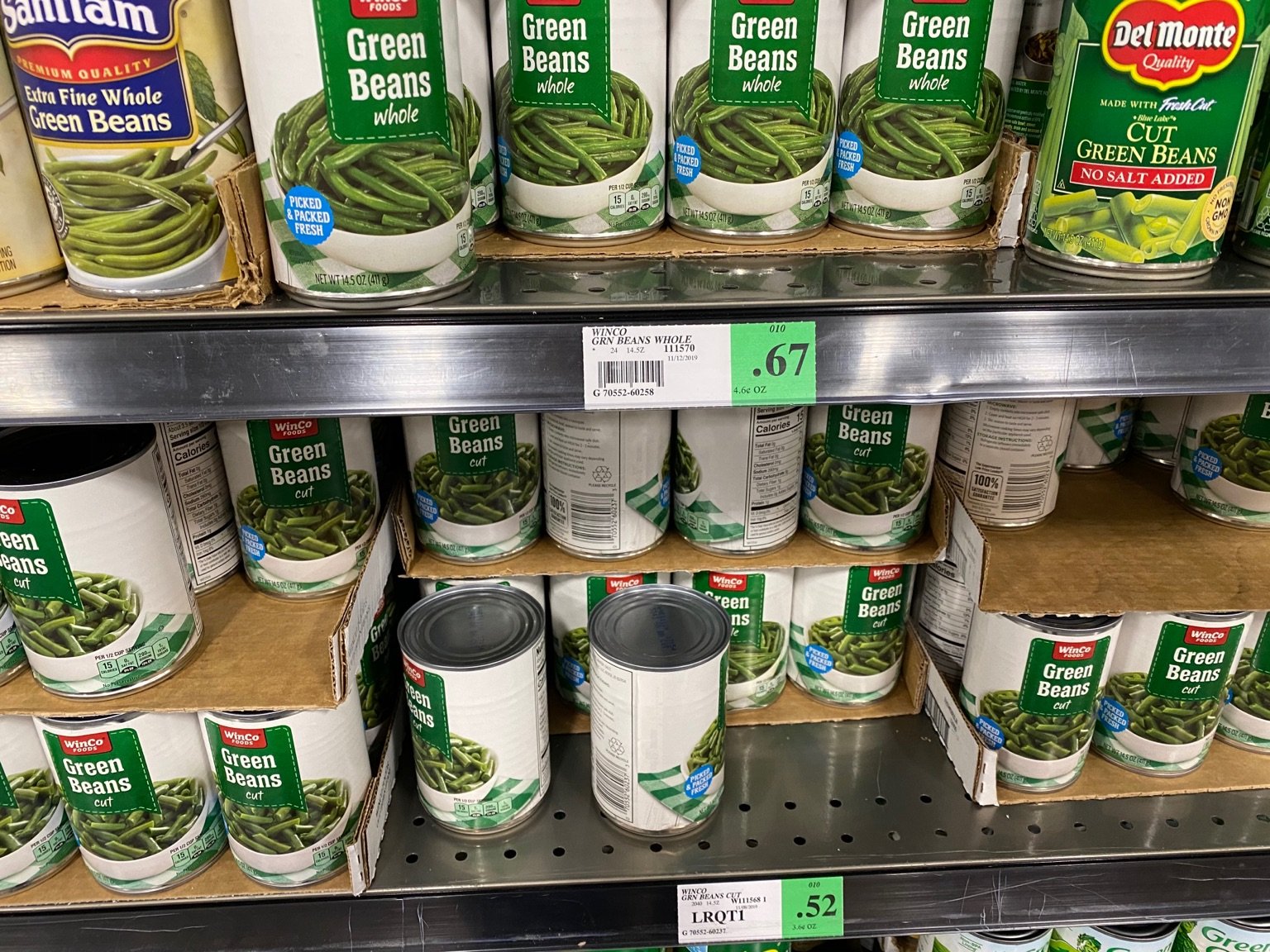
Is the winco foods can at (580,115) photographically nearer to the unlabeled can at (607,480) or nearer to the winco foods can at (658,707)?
the unlabeled can at (607,480)

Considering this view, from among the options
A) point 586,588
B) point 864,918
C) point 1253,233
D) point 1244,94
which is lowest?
point 864,918

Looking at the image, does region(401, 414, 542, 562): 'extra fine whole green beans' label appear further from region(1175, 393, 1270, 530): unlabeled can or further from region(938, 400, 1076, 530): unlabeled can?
region(1175, 393, 1270, 530): unlabeled can

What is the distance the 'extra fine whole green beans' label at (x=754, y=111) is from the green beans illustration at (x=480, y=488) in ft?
1.20

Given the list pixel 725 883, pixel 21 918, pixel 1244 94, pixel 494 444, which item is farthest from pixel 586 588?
pixel 1244 94

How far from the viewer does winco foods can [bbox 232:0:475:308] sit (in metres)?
0.65

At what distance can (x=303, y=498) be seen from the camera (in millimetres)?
1031

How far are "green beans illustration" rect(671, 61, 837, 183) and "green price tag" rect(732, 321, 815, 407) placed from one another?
0.23 m

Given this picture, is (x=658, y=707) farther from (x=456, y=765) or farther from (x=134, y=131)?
(x=134, y=131)

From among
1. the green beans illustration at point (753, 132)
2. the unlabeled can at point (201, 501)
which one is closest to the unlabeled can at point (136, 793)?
the unlabeled can at point (201, 501)

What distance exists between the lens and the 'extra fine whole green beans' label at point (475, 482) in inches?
41.8

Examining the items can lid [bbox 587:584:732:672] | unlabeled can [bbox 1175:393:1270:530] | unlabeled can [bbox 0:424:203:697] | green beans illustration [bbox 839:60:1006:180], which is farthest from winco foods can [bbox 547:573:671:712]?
unlabeled can [bbox 1175:393:1270:530]

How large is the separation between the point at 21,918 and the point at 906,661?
1135mm

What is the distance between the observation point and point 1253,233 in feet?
2.83

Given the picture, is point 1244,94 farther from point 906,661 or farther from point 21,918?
point 21,918
